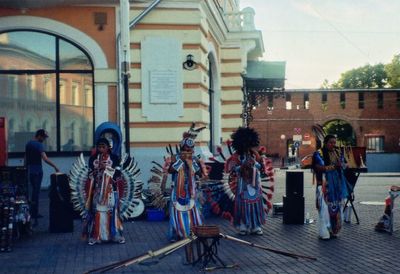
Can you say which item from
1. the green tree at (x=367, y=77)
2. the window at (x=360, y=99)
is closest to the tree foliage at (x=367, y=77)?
the green tree at (x=367, y=77)

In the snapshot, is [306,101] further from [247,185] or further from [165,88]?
[247,185]

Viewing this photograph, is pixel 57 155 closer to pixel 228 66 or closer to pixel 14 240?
pixel 14 240

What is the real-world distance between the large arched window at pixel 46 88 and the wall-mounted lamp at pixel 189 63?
266 cm

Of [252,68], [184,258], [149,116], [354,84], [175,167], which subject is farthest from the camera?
[354,84]

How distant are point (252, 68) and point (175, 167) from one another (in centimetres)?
1658

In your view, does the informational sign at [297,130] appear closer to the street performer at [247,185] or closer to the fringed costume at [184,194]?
the street performer at [247,185]

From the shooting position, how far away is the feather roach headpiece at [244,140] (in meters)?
11.3

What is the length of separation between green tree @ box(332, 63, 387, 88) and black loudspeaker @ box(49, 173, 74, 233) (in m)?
72.3

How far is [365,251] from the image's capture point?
9.62 m

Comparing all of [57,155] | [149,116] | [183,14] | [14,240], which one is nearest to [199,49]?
[183,14]

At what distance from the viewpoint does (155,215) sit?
1326 centimetres

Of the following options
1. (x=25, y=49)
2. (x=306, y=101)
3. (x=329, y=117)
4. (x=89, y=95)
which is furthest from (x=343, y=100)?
(x=25, y=49)

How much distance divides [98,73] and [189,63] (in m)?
2.51

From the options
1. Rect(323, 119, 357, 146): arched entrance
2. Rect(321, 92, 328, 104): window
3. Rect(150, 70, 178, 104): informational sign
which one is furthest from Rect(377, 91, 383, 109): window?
Rect(150, 70, 178, 104): informational sign
